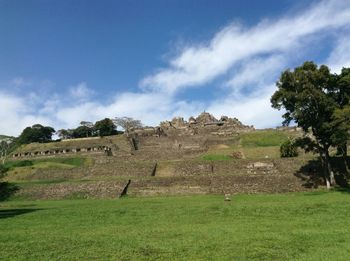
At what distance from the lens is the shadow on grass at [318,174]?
29.2 meters

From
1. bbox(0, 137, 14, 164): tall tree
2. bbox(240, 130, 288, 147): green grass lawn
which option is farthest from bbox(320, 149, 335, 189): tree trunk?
bbox(0, 137, 14, 164): tall tree

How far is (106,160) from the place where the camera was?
4519cm

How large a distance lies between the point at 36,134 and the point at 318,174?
68412 mm

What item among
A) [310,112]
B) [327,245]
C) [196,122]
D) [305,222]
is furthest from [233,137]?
[327,245]

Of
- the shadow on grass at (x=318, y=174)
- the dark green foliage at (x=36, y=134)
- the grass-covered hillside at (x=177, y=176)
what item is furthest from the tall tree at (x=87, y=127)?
the shadow on grass at (x=318, y=174)

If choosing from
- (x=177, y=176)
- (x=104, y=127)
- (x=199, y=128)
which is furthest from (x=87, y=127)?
(x=177, y=176)

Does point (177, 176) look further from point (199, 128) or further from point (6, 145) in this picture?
point (6, 145)

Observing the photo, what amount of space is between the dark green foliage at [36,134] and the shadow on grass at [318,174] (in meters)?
66.6

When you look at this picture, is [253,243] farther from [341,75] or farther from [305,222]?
[341,75]

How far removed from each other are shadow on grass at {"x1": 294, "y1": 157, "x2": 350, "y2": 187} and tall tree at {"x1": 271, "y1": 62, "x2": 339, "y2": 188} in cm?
95

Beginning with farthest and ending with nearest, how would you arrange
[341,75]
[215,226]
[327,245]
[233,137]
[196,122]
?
[196,122]
[233,137]
[341,75]
[215,226]
[327,245]

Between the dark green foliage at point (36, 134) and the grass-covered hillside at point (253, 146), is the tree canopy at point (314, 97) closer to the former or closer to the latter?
the grass-covered hillside at point (253, 146)

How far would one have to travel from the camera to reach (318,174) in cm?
3075

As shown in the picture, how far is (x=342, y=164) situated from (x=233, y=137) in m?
28.1
